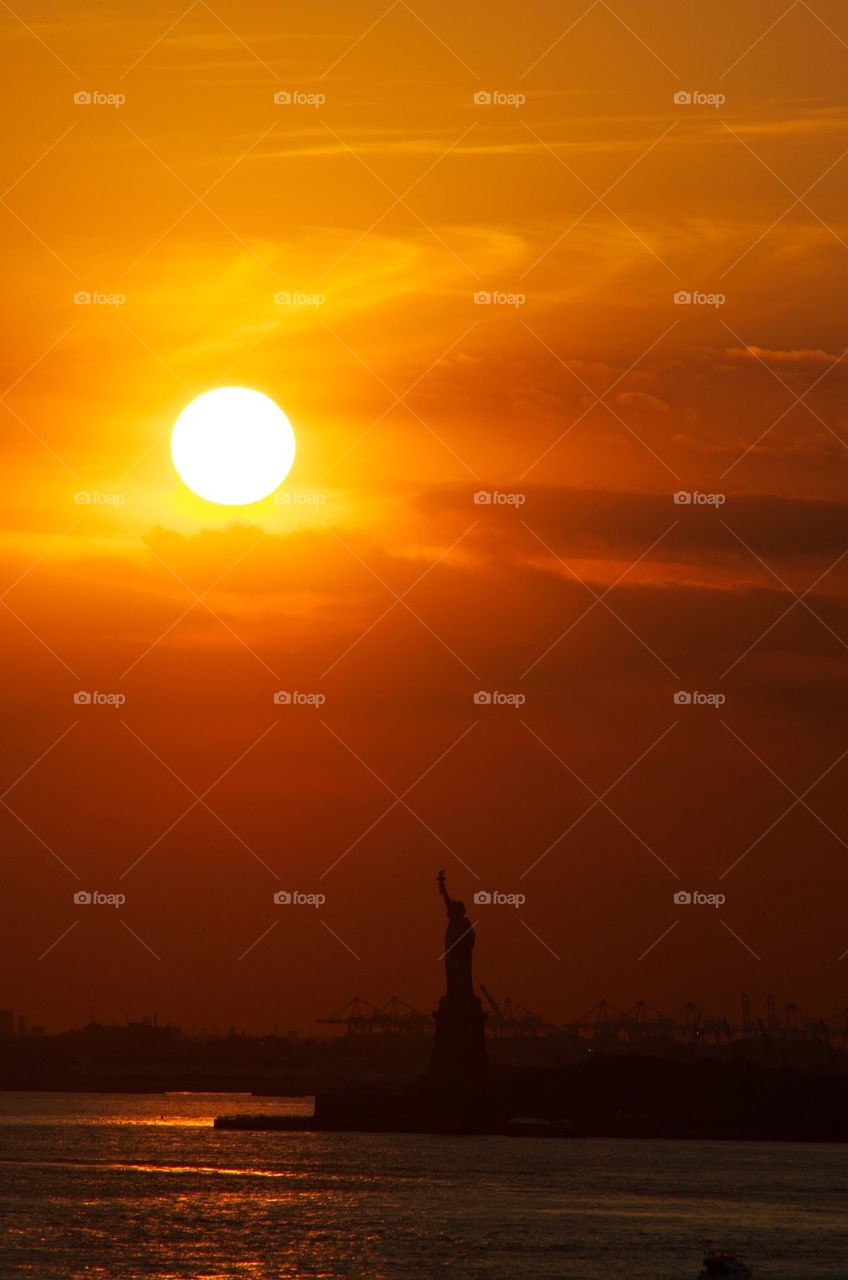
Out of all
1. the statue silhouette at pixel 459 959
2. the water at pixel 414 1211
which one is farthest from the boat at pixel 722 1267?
the statue silhouette at pixel 459 959

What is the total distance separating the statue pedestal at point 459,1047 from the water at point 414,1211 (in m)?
3.91

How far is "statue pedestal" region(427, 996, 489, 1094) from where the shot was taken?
118 metres

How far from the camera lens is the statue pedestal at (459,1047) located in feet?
388

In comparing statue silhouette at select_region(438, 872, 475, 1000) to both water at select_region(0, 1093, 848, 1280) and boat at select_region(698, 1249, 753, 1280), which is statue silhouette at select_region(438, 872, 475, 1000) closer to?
water at select_region(0, 1093, 848, 1280)

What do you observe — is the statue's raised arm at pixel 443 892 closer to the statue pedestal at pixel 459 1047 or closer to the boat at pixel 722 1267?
the statue pedestal at pixel 459 1047

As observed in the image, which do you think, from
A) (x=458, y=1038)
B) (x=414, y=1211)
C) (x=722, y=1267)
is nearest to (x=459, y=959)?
(x=458, y=1038)

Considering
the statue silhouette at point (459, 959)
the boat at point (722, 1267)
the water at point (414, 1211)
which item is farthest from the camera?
the statue silhouette at point (459, 959)

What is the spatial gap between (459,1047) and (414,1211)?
4721cm

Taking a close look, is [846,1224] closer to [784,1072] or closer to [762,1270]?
[762,1270]

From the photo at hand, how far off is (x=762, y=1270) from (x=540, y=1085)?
271ft

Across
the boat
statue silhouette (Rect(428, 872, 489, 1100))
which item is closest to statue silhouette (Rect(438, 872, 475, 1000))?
statue silhouette (Rect(428, 872, 489, 1100))

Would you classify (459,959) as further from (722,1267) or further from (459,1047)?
(722,1267)

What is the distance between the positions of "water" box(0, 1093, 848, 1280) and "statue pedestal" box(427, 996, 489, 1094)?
3.91m

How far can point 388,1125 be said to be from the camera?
12950 centimetres
